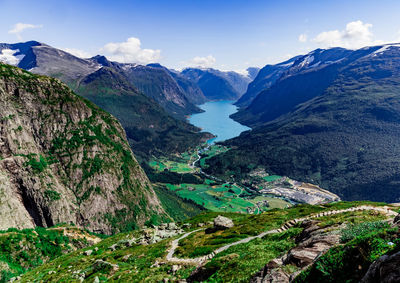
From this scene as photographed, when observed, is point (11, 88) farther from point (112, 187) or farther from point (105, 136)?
point (112, 187)

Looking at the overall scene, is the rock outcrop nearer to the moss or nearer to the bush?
the bush

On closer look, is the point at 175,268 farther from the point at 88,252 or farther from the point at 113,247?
the point at 88,252

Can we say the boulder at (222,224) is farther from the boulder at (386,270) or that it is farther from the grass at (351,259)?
the boulder at (386,270)

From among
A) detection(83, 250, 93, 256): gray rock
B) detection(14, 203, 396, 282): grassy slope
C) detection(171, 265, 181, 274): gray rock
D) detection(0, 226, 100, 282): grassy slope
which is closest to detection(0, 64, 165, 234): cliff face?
detection(0, 226, 100, 282): grassy slope

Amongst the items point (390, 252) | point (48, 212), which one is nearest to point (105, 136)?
point (48, 212)

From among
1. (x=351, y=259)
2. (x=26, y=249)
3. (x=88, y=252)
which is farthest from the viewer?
(x=88, y=252)

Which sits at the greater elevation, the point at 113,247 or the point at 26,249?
the point at 26,249

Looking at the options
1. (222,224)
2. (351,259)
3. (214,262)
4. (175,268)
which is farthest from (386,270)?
(222,224)

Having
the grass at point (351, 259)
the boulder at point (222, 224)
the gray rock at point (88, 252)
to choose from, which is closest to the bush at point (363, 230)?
the grass at point (351, 259)
